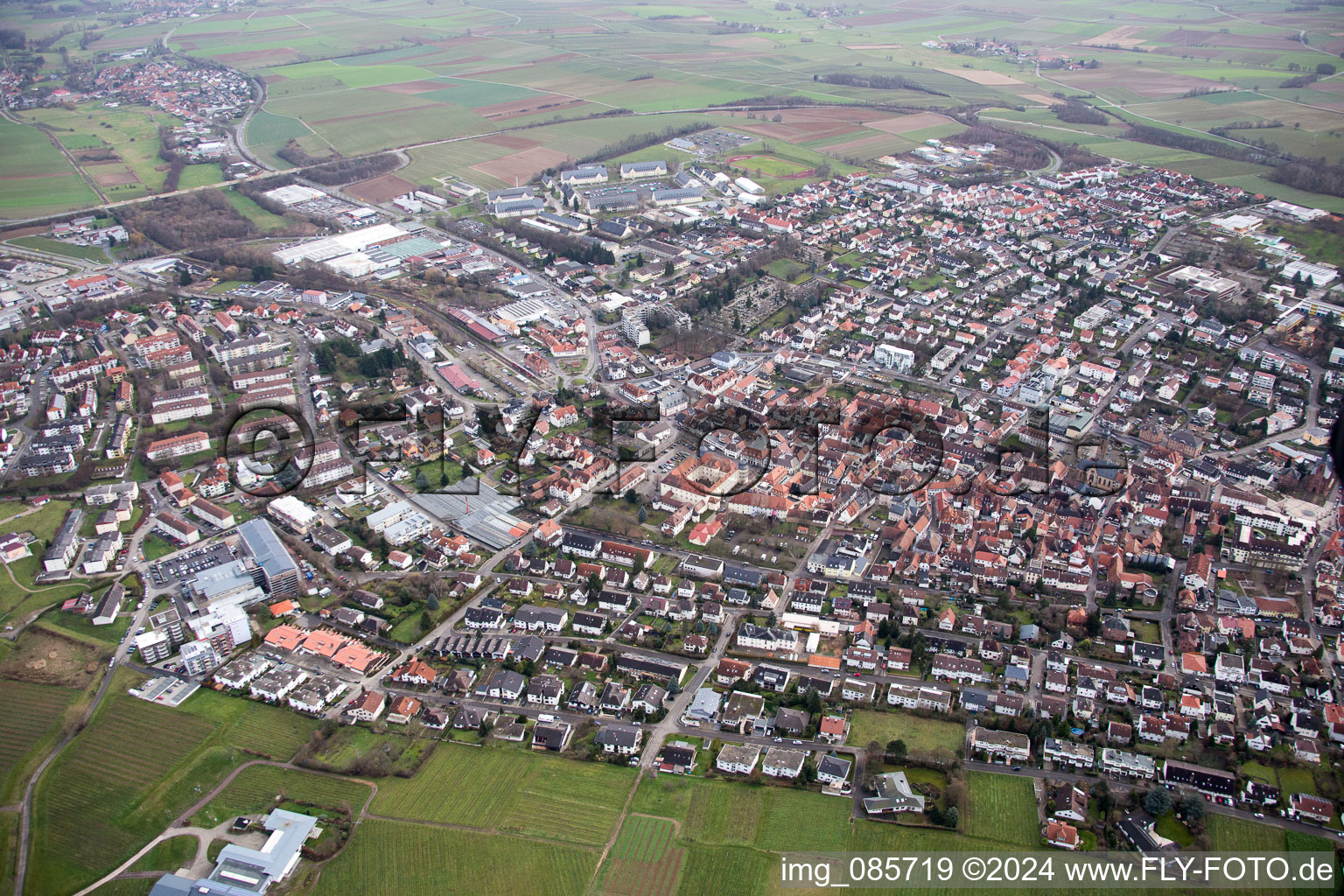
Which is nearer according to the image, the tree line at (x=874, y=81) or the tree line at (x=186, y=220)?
the tree line at (x=186, y=220)

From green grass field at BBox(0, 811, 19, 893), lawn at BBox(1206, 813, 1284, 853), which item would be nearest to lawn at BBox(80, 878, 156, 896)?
green grass field at BBox(0, 811, 19, 893)

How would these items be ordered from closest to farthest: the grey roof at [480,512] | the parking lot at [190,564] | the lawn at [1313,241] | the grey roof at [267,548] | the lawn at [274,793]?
the lawn at [274,793], the parking lot at [190,564], the grey roof at [267,548], the grey roof at [480,512], the lawn at [1313,241]

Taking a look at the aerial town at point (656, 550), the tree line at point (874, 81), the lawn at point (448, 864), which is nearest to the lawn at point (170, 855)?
the aerial town at point (656, 550)

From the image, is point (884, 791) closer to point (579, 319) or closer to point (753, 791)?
point (753, 791)

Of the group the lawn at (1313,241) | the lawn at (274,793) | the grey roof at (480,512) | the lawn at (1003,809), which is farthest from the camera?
the lawn at (1313,241)

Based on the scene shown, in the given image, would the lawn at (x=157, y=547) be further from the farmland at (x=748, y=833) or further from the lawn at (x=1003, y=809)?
the lawn at (x=1003, y=809)

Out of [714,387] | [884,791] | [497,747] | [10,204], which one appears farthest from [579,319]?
[10,204]

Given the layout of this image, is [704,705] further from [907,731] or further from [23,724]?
[23,724]

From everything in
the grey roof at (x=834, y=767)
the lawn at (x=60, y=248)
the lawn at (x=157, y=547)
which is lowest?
the grey roof at (x=834, y=767)

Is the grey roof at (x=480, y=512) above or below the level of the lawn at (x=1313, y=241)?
below
